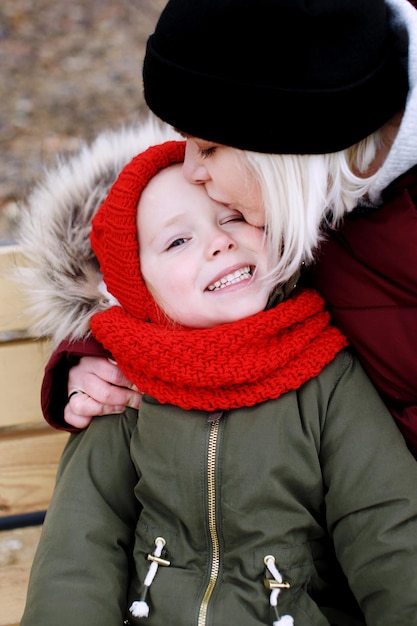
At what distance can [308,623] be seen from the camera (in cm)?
132

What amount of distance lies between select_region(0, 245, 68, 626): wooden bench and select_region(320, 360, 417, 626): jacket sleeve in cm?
69

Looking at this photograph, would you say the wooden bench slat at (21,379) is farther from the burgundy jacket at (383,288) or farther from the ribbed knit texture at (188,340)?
the burgundy jacket at (383,288)

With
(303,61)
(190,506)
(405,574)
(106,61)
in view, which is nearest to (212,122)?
(303,61)

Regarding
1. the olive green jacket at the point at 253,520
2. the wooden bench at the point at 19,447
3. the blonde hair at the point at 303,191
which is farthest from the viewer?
the wooden bench at the point at 19,447

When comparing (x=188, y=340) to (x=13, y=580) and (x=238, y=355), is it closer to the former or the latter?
(x=238, y=355)

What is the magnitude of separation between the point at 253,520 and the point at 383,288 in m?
0.47

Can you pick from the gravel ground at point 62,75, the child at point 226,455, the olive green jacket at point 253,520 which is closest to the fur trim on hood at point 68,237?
the child at point 226,455

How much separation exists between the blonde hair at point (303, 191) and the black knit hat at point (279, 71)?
4cm

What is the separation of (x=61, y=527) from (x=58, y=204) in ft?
2.17

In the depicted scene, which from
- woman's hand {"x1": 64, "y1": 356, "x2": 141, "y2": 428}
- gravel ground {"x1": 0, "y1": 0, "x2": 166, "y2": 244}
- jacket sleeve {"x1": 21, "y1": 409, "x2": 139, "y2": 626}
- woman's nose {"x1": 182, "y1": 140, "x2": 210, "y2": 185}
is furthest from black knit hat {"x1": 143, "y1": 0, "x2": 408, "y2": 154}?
gravel ground {"x1": 0, "y1": 0, "x2": 166, "y2": 244}

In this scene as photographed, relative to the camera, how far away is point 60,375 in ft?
5.03

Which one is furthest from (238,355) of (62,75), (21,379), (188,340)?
(62,75)

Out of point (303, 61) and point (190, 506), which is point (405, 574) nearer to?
point (190, 506)

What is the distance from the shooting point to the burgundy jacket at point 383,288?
1238 mm
